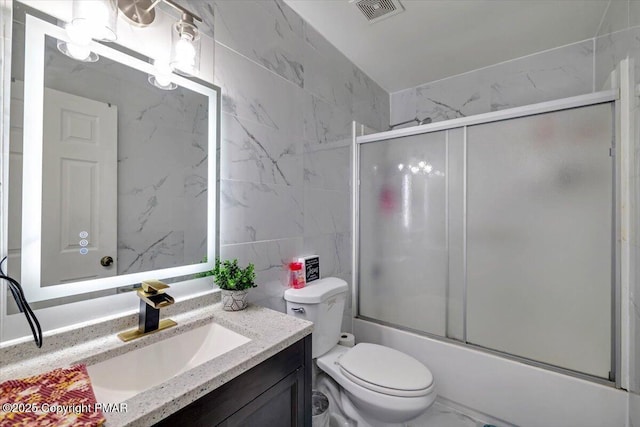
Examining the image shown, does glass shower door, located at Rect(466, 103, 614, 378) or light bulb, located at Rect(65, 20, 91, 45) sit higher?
light bulb, located at Rect(65, 20, 91, 45)

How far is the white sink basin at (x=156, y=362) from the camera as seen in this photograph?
75cm

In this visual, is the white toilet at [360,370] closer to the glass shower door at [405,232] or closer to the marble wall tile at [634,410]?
the glass shower door at [405,232]

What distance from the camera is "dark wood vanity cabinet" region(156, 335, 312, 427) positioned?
2.15ft

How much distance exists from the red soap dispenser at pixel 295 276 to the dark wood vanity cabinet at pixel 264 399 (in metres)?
0.55

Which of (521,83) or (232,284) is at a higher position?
(521,83)

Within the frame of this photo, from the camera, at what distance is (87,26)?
2.64ft

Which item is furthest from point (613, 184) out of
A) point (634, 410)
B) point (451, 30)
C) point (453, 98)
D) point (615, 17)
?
point (453, 98)

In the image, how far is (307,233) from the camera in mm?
1683

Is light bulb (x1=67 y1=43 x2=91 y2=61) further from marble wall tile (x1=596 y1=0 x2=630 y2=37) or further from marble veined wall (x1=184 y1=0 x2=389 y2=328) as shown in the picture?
marble wall tile (x1=596 y1=0 x2=630 y2=37)

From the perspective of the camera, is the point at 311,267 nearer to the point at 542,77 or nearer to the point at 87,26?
the point at 87,26

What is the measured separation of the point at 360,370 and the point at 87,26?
66.0 inches

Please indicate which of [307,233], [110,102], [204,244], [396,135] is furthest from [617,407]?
[110,102]

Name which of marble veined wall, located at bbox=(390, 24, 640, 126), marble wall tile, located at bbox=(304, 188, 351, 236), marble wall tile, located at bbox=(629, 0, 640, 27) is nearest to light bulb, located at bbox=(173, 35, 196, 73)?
marble wall tile, located at bbox=(304, 188, 351, 236)

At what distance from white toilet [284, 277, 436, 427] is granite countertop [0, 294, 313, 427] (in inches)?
17.9
